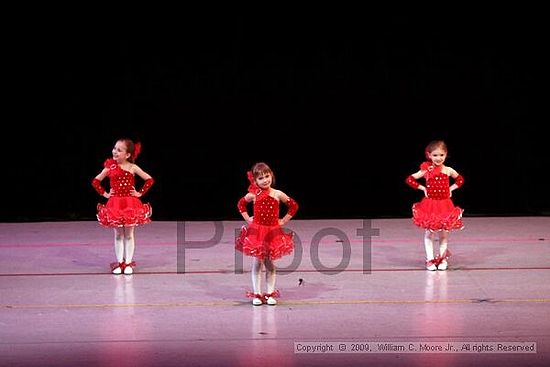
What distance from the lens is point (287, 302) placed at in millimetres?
5824

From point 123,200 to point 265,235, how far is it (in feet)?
4.65

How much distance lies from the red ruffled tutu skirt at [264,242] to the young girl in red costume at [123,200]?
1165 mm

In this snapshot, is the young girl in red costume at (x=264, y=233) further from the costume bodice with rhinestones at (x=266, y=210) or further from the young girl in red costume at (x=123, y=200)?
the young girl in red costume at (x=123, y=200)

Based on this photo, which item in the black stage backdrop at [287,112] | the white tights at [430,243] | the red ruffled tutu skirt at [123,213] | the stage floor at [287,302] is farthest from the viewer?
the black stage backdrop at [287,112]

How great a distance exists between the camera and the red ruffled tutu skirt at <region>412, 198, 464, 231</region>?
663cm

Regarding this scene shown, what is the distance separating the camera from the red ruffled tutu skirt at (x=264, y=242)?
5.65 metres

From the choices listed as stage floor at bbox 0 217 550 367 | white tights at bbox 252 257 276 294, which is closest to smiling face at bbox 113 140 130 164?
stage floor at bbox 0 217 550 367

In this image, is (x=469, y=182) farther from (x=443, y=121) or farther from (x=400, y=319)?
(x=400, y=319)

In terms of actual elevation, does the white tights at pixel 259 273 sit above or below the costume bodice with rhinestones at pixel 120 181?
below

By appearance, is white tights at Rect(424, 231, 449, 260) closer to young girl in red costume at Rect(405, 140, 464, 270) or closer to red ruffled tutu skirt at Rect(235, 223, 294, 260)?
young girl in red costume at Rect(405, 140, 464, 270)

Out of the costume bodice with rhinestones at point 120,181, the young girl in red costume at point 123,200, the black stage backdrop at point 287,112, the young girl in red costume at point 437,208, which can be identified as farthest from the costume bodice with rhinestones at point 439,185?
the black stage backdrop at point 287,112

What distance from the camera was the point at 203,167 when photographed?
9.28m

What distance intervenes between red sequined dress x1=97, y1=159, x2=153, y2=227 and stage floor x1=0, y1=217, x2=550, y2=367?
39 cm

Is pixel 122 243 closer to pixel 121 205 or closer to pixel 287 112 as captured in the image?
pixel 121 205
